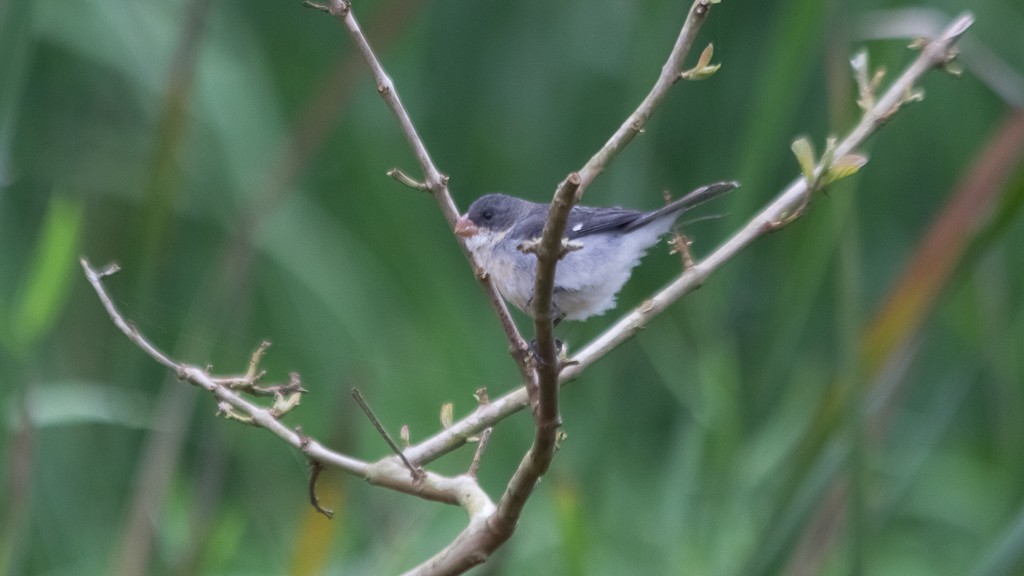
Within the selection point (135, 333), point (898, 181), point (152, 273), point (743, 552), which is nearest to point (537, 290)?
point (135, 333)

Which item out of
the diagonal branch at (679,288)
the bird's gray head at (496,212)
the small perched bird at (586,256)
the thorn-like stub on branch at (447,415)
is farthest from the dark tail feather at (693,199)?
the thorn-like stub on branch at (447,415)

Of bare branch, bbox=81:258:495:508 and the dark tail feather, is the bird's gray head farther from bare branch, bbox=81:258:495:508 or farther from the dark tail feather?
bare branch, bbox=81:258:495:508

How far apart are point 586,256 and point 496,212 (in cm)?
44

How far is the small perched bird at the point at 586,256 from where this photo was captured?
205 cm

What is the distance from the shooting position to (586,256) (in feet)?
6.95

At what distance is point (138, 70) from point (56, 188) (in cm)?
45

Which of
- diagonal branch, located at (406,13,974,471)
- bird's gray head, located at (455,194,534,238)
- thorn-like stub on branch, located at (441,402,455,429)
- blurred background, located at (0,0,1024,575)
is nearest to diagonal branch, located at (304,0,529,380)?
diagonal branch, located at (406,13,974,471)

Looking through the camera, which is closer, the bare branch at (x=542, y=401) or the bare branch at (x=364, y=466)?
the bare branch at (x=542, y=401)

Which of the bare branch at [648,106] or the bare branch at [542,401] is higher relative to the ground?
the bare branch at [648,106]

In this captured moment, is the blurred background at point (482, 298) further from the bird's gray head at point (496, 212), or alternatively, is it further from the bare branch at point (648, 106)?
the bare branch at point (648, 106)

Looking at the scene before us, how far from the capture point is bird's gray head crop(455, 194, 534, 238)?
2.46 metres

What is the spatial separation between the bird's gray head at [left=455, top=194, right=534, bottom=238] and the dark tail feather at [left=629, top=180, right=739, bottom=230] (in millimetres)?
378

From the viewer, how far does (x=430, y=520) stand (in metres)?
2.85

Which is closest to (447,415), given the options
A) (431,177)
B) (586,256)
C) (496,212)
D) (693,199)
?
(431,177)
